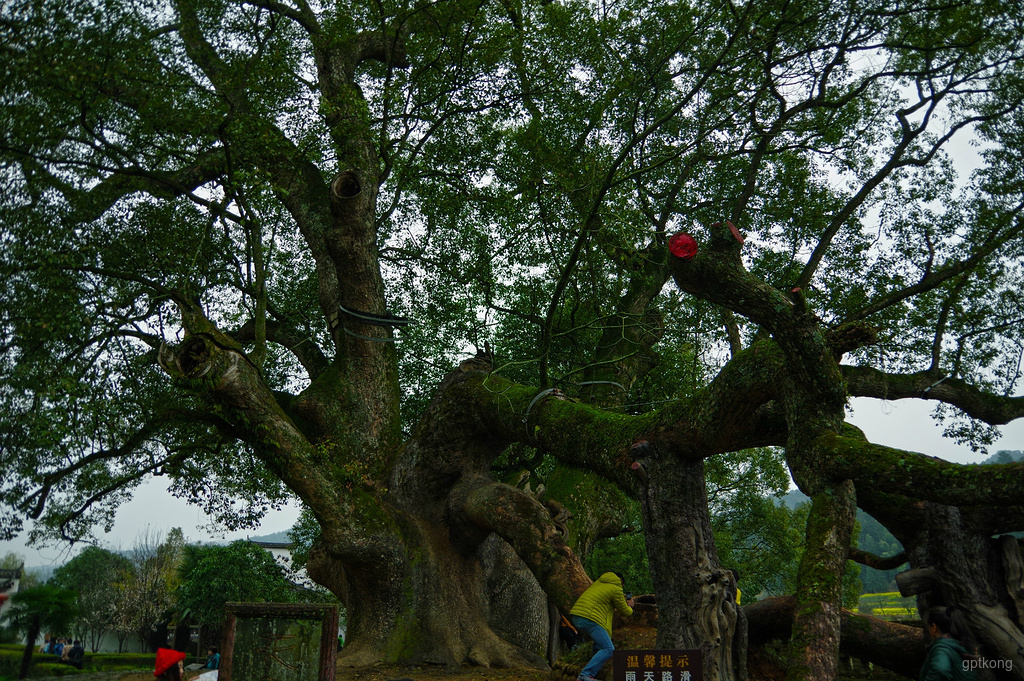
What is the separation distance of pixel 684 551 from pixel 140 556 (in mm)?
43040

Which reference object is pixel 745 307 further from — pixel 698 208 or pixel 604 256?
pixel 698 208

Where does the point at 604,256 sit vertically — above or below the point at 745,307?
above

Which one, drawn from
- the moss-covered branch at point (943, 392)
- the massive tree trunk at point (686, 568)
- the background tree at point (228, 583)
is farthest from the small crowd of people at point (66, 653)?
the moss-covered branch at point (943, 392)

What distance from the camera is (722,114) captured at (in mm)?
11766

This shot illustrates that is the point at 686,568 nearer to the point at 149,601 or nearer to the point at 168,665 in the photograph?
the point at 168,665

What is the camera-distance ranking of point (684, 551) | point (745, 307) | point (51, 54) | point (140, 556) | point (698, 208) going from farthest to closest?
point (140, 556) < point (698, 208) < point (51, 54) < point (684, 551) < point (745, 307)

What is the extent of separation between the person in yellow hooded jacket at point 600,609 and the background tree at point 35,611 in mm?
12974

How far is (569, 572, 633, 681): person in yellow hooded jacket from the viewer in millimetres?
7363

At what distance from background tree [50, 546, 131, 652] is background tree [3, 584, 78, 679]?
19.5 metres

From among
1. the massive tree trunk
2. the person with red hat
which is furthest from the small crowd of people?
the massive tree trunk

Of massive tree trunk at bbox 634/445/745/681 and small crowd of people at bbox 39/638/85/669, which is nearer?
massive tree trunk at bbox 634/445/745/681

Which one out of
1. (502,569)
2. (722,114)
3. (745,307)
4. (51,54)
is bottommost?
(502,569)

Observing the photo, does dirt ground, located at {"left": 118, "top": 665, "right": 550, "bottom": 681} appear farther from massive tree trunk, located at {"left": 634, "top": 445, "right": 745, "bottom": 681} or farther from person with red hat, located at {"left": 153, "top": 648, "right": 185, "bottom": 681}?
massive tree trunk, located at {"left": 634, "top": 445, "right": 745, "bottom": 681}

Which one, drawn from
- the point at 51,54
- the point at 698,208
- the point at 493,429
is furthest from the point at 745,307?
the point at 51,54
